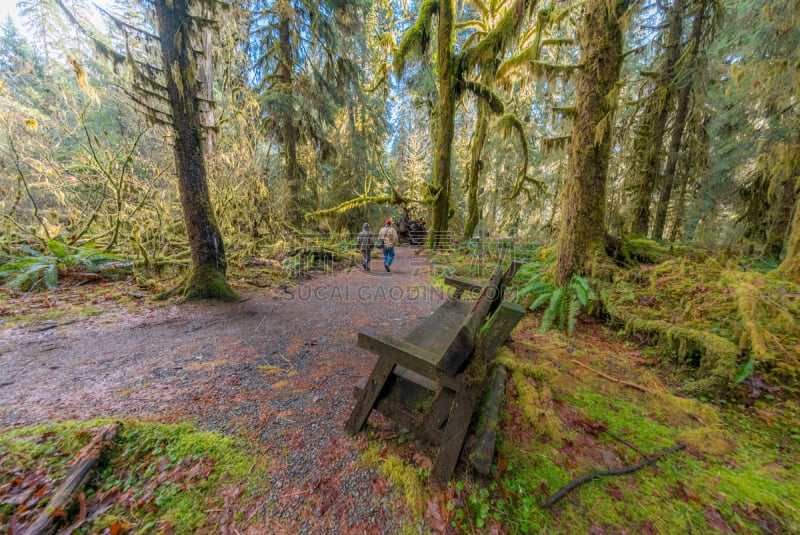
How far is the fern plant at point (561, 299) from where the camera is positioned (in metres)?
4.27

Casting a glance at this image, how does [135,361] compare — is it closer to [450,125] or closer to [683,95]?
[450,125]

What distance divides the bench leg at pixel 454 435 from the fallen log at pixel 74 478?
7.42 feet

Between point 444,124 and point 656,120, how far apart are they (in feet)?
21.8

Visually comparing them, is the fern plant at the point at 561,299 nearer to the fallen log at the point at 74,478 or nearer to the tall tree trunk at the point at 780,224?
the fallen log at the point at 74,478

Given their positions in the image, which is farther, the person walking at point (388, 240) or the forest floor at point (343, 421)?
the person walking at point (388, 240)

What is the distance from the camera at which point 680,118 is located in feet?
28.2

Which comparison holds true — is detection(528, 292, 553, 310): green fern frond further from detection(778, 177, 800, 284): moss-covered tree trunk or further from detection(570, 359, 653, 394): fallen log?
detection(778, 177, 800, 284): moss-covered tree trunk

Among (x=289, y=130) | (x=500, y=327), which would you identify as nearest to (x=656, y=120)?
(x=500, y=327)

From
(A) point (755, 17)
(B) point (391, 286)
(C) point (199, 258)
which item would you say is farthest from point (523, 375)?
(A) point (755, 17)

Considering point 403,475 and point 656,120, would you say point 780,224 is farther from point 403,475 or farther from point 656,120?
point 403,475

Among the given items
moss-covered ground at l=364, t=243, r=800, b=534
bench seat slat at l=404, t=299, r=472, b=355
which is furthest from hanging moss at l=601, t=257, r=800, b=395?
bench seat slat at l=404, t=299, r=472, b=355

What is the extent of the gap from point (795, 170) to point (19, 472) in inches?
469

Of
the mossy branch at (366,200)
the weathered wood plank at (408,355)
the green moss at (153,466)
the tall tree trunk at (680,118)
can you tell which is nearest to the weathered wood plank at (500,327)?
the weathered wood plank at (408,355)

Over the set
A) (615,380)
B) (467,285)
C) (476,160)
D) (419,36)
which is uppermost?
(419,36)
